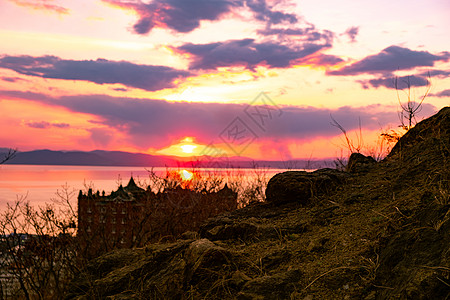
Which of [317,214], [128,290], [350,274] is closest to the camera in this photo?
[350,274]

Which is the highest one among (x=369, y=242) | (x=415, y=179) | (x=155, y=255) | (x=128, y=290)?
(x=415, y=179)

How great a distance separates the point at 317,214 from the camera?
5.95 metres

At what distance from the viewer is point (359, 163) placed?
319 inches

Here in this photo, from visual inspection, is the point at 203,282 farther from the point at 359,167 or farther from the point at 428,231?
the point at 359,167

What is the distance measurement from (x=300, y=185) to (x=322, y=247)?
205 cm

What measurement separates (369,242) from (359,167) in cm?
352

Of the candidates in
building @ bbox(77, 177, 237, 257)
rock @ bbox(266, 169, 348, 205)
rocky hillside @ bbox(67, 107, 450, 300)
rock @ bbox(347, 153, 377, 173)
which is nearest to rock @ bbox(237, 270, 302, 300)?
rocky hillside @ bbox(67, 107, 450, 300)

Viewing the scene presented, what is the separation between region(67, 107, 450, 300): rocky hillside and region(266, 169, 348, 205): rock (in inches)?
0.6

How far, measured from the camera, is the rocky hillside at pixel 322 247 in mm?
3506

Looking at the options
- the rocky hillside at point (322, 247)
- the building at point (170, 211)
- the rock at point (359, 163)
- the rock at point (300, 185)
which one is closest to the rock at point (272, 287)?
the rocky hillside at point (322, 247)

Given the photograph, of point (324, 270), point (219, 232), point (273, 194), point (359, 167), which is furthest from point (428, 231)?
point (359, 167)

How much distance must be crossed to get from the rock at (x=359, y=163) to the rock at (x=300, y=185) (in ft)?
2.24

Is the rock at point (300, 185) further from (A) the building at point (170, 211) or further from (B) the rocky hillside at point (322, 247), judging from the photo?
(A) the building at point (170, 211)

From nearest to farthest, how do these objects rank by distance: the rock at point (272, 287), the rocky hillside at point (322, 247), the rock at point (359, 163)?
the rocky hillside at point (322, 247) → the rock at point (272, 287) → the rock at point (359, 163)
